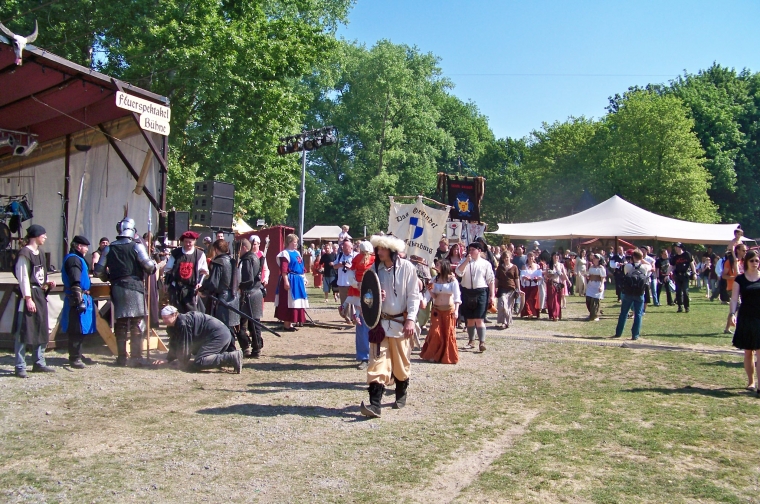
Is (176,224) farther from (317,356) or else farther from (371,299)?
(371,299)

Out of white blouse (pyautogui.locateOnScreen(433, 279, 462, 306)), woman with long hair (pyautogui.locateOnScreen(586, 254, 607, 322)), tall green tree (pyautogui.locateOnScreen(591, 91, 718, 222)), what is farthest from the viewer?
tall green tree (pyautogui.locateOnScreen(591, 91, 718, 222))

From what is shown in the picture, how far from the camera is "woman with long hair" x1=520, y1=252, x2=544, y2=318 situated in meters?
16.2

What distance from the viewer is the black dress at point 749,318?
767cm

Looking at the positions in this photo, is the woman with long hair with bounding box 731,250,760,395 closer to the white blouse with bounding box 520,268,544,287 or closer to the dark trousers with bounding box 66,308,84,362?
the dark trousers with bounding box 66,308,84,362

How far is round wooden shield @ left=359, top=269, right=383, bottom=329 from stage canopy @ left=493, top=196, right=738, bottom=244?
20.1 meters

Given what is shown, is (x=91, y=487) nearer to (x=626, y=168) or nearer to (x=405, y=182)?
(x=626, y=168)

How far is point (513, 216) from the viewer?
6022 cm

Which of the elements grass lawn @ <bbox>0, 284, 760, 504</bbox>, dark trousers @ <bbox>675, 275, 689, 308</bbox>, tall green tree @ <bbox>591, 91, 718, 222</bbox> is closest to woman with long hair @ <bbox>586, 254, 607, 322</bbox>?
dark trousers @ <bbox>675, 275, 689, 308</bbox>

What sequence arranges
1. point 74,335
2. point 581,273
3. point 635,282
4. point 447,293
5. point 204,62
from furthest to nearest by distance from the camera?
point 581,273 < point 204,62 < point 635,282 < point 447,293 < point 74,335

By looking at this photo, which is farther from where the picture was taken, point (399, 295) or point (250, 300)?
point (250, 300)

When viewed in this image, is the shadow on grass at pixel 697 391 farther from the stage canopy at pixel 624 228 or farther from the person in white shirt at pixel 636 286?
the stage canopy at pixel 624 228

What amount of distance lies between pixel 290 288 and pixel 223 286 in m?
3.72

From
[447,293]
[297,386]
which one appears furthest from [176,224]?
[447,293]

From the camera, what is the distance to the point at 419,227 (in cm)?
1220
